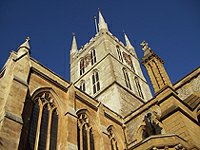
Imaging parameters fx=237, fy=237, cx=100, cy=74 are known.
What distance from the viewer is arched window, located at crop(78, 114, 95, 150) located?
607 inches

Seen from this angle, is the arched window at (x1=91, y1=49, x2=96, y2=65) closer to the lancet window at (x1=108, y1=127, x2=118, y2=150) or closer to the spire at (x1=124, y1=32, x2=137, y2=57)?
the spire at (x1=124, y1=32, x2=137, y2=57)

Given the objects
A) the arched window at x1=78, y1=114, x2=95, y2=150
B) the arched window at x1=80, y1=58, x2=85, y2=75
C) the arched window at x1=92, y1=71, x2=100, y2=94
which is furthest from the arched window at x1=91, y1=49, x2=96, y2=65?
the arched window at x1=78, y1=114, x2=95, y2=150

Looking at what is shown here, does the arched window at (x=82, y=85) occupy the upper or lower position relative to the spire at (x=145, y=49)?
upper

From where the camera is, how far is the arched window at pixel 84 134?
15.4 m

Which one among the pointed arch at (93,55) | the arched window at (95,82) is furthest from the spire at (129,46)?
the arched window at (95,82)

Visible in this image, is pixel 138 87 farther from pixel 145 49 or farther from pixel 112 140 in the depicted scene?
pixel 145 49

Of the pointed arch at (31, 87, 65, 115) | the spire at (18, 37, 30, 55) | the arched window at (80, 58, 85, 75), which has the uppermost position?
the arched window at (80, 58, 85, 75)

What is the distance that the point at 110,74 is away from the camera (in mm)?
27375

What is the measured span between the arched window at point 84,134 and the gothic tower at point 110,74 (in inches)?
246

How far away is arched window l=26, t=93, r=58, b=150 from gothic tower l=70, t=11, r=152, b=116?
9173 millimetres

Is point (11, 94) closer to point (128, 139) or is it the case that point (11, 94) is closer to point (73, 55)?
point (128, 139)

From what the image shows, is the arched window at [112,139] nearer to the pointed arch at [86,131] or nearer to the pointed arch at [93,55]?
the pointed arch at [86,131]

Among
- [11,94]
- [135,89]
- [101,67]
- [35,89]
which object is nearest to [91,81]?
[101,67]

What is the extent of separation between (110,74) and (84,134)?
12109 mm
